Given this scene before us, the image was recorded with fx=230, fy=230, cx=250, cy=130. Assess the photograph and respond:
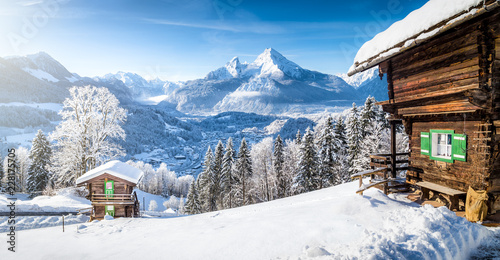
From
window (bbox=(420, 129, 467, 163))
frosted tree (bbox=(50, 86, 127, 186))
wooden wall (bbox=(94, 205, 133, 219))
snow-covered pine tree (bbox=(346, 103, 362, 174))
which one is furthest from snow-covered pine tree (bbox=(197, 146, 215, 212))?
window (bbox=(420, 129, 467, 163))

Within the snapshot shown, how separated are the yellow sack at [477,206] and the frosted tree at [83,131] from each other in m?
26.4

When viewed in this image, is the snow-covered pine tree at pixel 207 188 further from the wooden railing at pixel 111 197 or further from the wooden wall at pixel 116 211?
the wooden railing at pixel 111 197

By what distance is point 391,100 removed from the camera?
36.9 ft

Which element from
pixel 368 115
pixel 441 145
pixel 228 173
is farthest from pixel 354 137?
pixel 441 145

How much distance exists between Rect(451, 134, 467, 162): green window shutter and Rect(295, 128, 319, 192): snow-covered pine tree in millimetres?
23647

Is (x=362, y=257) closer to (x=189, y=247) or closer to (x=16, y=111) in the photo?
(x=189, y=247)

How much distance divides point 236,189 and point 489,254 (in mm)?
34901

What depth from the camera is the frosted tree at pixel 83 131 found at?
2288cm

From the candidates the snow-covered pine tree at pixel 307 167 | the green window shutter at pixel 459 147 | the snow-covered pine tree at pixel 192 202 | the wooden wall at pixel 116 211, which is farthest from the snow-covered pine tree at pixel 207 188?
the green window shutter at pixel 459 147

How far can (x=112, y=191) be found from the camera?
17500mm

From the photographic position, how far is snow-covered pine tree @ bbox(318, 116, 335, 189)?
102 ft

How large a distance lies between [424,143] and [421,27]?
498cm

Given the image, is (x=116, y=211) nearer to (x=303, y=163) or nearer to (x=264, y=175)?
(x=303, y=163)

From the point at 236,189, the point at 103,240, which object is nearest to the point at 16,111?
the point at 236,189
